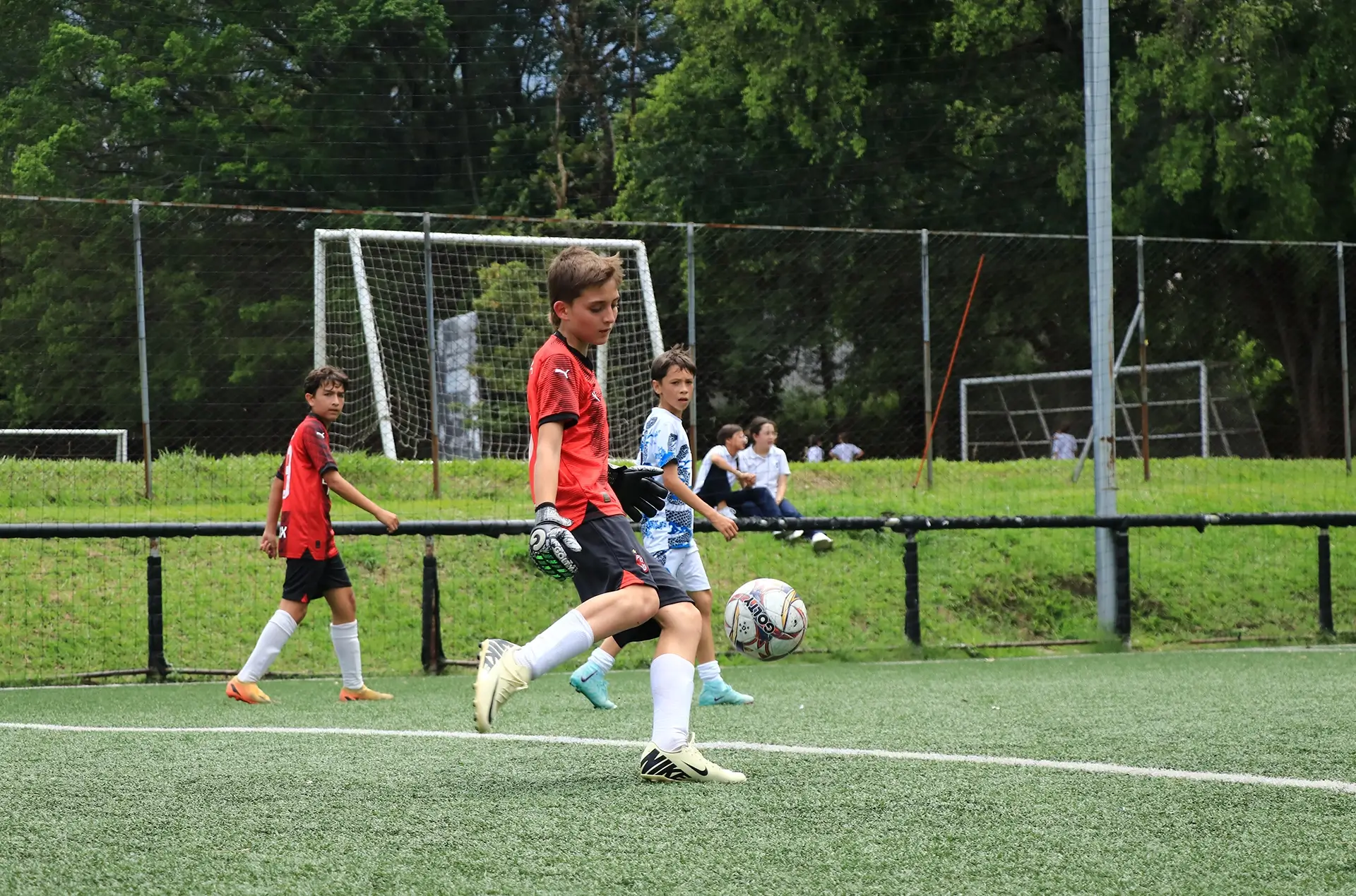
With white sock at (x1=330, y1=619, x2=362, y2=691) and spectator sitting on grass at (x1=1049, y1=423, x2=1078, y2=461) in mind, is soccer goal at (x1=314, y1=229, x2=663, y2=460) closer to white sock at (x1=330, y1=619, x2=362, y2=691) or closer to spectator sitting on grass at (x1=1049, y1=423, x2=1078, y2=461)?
white sock at (x1=330, y1=619, x2=362, y2=691)

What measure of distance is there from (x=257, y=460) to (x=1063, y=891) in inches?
537

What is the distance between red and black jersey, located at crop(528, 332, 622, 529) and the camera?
482 centimetres

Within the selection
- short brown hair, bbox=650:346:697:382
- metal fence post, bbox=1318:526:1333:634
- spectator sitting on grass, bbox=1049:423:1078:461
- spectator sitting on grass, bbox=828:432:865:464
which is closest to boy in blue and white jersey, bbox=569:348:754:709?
short brown hair, bbox=650:346:697:382

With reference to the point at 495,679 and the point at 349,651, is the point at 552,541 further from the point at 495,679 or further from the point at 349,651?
the point at 349,651

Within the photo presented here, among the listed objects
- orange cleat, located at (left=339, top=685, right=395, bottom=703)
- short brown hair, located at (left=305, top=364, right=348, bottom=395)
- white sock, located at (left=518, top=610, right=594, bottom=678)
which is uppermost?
short brown hair, located at (left=305, top=364, right=348, bottom=395)

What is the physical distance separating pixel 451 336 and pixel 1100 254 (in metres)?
7.27

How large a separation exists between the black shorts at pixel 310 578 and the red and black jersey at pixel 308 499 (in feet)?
0.13

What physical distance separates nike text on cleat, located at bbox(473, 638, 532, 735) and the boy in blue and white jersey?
248 centimetres

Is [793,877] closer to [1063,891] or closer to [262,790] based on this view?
[1063,891]

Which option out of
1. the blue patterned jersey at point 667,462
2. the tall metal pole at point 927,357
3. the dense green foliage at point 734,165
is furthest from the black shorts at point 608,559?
the tall metal pole at point 927,357

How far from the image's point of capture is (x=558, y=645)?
467 centimetres

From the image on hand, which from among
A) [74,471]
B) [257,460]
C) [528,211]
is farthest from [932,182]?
[74,471]

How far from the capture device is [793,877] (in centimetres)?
329

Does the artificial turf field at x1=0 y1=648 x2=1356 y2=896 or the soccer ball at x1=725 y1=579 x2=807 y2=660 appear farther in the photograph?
the soccer ball at x1=725 y1=579 x2=807 y2=660
